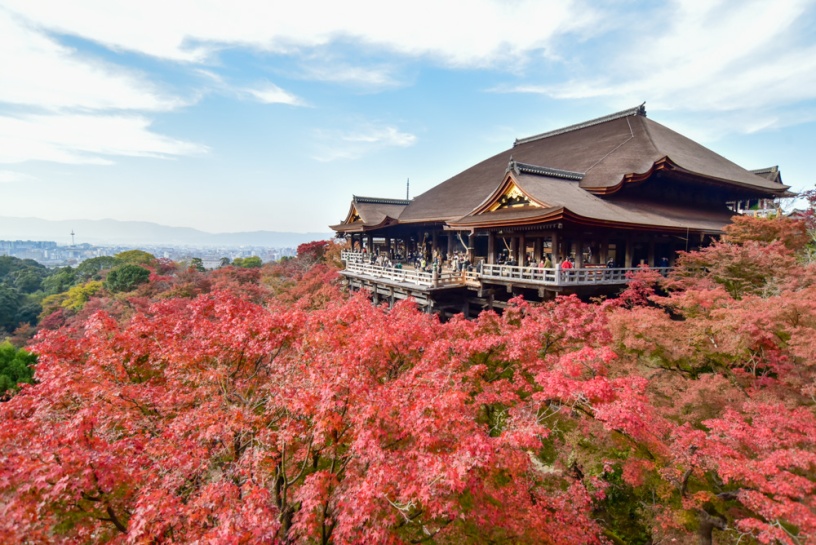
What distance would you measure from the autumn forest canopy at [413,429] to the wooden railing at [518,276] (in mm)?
3271

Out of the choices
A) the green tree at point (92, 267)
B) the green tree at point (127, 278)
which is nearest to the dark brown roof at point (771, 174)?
the green tree at point (127, 278)

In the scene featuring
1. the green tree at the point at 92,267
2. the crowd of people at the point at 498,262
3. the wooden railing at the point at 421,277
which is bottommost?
the green tree at the point at 92,267

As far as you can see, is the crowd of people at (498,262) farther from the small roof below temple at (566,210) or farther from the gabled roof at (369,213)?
the gabled roof at (369,213)

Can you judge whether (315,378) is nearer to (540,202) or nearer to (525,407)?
(525,407)

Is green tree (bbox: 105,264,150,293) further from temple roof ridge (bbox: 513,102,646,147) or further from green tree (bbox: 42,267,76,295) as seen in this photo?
temple roof ridge (bbox: 513,102,646,147)

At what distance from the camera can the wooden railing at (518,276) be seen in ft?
40.7

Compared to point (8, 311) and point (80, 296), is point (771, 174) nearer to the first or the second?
point (80, 296)

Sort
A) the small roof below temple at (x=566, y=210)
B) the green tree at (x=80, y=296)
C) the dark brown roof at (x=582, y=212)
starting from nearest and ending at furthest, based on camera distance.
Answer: the dark brown roof at (x=582, y=212), the small roof below temple at (x=566, y=210), the green tree at (x=80, y=296)

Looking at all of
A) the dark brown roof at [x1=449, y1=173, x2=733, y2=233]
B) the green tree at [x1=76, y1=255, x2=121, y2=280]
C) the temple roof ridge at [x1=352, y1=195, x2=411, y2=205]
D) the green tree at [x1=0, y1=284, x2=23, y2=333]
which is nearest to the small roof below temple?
the dark brown roof at [x1=449, y1=173, x2=733, y2=233]

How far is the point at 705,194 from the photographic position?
824 inches

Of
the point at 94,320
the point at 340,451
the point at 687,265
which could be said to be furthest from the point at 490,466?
the point at 687,265

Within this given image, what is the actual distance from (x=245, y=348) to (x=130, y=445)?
224 centimetres

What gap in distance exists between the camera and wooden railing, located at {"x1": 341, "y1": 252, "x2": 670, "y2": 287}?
12414mm


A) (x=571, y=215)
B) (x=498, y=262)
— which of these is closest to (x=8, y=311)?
(x=498, y=262)
